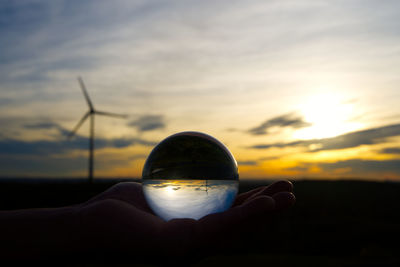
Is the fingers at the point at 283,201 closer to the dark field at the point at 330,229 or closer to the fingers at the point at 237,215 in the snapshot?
the fingers at the point at 237,215

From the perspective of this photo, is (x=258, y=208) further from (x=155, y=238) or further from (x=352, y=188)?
(x=352, y=188)

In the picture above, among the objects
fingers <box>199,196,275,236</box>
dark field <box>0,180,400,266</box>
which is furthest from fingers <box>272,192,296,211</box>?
dark field <box>0,180,400,266</box>

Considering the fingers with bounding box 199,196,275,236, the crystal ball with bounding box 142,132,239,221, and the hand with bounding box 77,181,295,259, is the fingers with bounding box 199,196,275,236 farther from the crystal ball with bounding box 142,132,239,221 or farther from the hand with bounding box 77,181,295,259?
the crystal ball with bounding box 142,132,239,221

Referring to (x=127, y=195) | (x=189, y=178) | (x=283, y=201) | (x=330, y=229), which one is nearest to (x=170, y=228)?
(x=189, y=178)

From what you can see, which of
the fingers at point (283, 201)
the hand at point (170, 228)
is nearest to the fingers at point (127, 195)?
the hand at point (170, 228)

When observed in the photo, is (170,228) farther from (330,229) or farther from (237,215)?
(330,229)

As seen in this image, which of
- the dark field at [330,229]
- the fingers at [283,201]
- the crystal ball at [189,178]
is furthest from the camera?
the dark field at [330,229]
